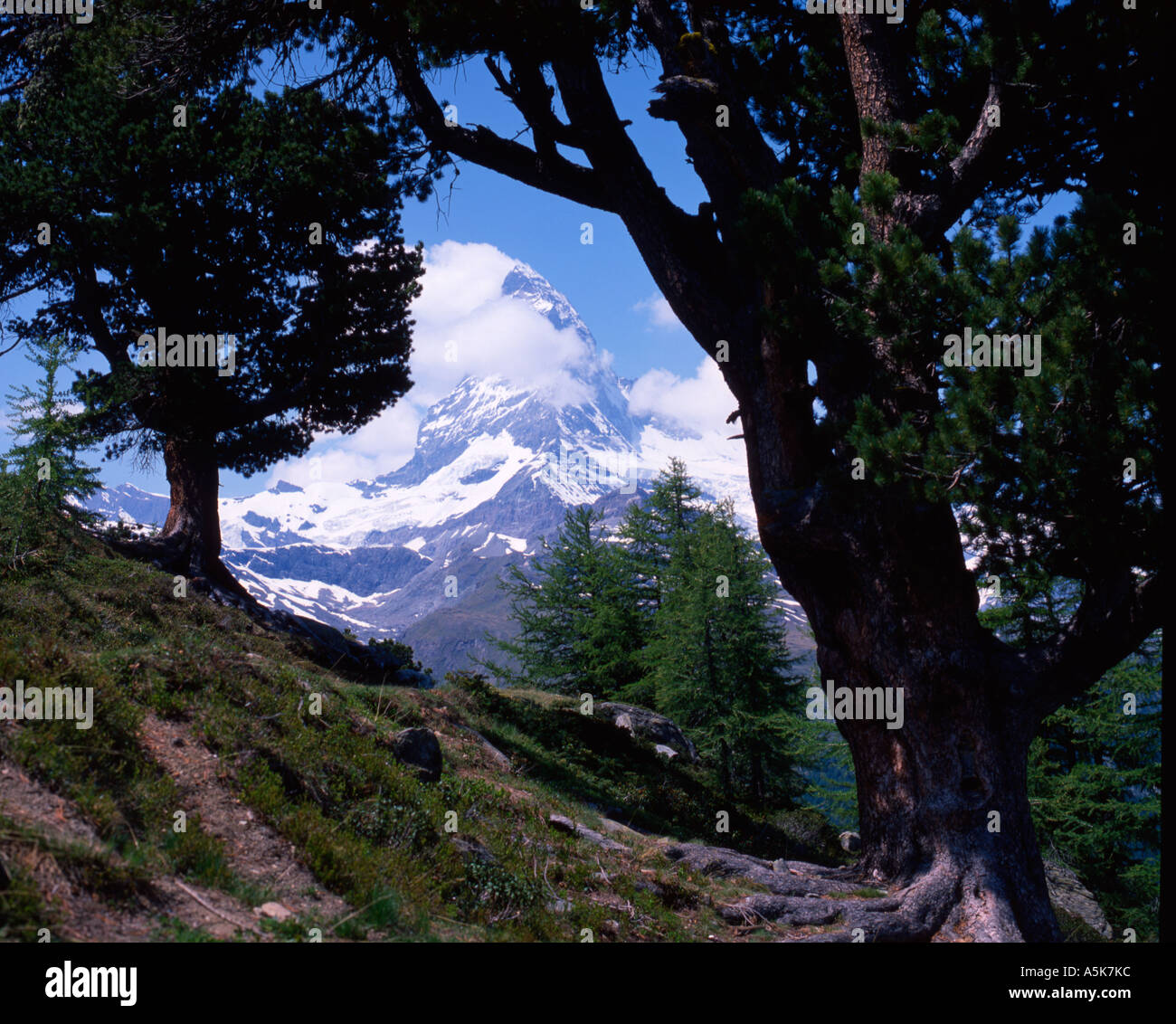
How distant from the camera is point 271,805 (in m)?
5.55

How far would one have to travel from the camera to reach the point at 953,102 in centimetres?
941

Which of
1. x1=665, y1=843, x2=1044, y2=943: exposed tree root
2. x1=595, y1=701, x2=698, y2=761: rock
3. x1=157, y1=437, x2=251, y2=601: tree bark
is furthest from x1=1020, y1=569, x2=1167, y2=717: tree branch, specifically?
x1=157, y1=437, x2=251, y2=601: tree bark

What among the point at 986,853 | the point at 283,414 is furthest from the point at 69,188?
the point at 986,853

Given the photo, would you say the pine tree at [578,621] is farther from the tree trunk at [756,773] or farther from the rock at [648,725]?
the rock at [648,725]

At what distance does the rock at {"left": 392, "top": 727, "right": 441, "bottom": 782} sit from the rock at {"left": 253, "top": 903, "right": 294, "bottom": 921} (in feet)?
10.9

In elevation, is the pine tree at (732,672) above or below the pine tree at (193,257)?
below

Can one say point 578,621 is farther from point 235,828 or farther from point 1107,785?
point 235,828

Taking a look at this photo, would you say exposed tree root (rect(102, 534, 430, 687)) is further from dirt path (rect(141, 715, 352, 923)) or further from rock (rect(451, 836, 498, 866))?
dirt path (rect(141, 715, 352, 923))

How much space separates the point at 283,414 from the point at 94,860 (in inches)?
720

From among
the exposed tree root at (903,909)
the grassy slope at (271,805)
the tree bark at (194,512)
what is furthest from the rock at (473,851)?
the tree bark at (194,512)

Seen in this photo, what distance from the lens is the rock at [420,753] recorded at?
26.5ft

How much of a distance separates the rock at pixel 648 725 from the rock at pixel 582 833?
11.7 m

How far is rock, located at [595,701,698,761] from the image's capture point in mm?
21734

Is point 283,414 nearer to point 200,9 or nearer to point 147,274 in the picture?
point 147,274
